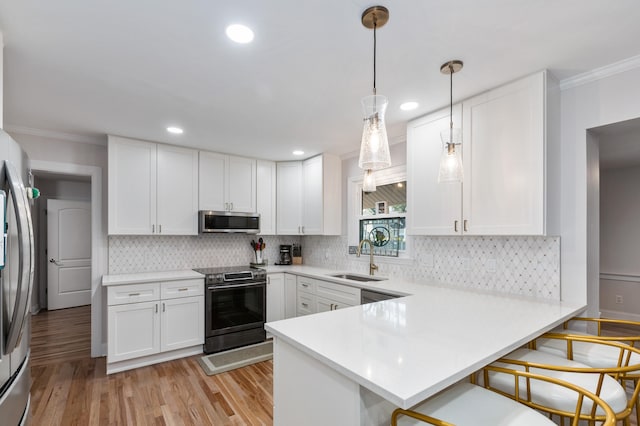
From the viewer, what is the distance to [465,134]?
2467 millimetres

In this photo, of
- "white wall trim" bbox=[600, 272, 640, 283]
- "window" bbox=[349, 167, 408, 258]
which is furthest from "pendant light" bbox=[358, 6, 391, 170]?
"white wall trim" bbox=[600, 272, 640, 283]

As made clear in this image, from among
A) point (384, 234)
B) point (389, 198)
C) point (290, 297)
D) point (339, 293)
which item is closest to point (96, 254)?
point (290, 297)

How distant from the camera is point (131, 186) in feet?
11.3

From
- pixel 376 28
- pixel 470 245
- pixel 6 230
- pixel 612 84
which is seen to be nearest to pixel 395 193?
pixel 470 245

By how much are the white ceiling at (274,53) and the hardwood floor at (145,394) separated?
2.35 m

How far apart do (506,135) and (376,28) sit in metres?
1.25

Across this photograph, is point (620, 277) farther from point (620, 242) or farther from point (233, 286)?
point (233, 286)

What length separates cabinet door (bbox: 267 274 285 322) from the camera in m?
3.97

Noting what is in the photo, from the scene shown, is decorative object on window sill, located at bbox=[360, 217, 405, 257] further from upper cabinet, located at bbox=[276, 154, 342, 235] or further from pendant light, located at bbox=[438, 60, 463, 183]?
pendant light, located at bbox=[438, 60, 463, 183]

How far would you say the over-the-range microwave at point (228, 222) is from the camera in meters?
3.78

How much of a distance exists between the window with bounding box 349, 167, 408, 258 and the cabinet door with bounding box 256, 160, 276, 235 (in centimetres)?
110

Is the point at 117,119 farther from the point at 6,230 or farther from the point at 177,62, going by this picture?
the point at 6,230

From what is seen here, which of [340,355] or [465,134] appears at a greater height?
[465,134]

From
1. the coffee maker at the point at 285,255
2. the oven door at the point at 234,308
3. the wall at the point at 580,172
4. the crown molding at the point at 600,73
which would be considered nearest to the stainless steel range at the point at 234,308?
the oven door at the point at 234,308
